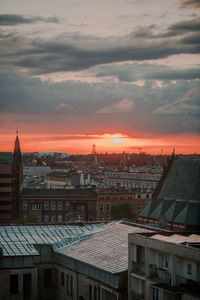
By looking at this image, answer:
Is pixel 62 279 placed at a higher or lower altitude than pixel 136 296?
lower

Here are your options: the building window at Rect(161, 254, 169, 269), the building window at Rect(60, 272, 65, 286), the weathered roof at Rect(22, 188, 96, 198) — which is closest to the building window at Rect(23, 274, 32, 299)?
the building window at Rect(60, 272, 65, 286)

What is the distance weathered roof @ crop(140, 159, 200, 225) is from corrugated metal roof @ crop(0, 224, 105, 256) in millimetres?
26004

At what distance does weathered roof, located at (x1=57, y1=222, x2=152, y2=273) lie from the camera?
5178cm

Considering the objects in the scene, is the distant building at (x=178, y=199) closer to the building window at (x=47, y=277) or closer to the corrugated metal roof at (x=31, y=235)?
the corrugated metal roof at (x=31, y=235)

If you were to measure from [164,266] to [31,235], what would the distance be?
79.2 feet

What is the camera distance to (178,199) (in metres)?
101

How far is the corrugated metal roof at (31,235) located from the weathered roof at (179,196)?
2600cm

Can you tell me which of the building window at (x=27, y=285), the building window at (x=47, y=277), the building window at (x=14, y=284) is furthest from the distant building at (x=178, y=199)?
the building window at (x=14, y=284)

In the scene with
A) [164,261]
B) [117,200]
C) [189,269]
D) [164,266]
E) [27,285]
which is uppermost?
[117,200]

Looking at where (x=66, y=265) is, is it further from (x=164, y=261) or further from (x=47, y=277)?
(x=164, y=261)

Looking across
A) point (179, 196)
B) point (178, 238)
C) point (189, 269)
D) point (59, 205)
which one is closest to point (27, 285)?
point (178, 238)

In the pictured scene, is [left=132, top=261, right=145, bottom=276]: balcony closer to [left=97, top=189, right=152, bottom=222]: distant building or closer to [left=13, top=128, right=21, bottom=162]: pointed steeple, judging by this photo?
[left=97, top=189, right=152, bottom=222]: distant building

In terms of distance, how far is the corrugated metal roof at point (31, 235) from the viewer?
59.7 meters

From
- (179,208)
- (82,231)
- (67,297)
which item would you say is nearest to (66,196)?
(179,208)
